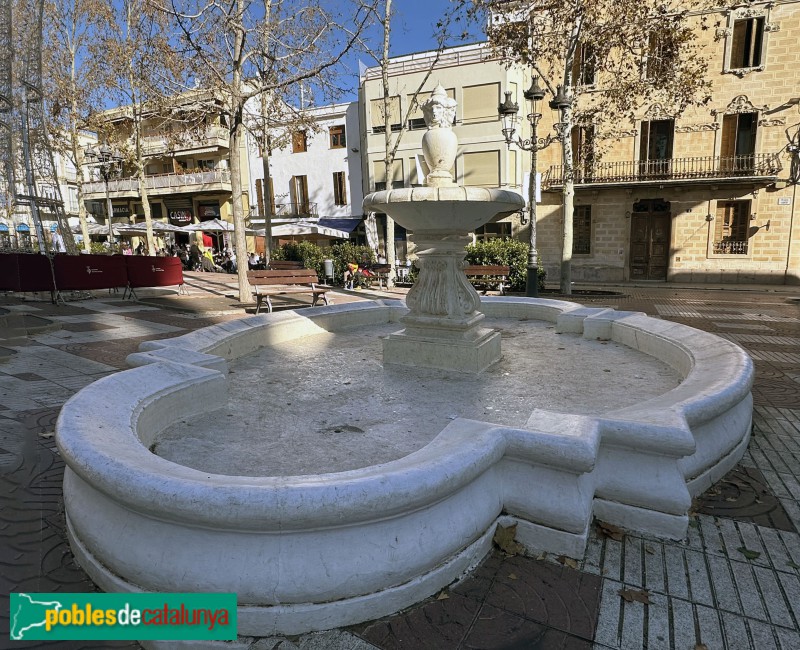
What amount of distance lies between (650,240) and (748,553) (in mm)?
22918

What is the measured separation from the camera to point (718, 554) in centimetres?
239

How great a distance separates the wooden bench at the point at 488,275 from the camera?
12.9 m

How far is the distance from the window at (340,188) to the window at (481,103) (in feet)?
28.6

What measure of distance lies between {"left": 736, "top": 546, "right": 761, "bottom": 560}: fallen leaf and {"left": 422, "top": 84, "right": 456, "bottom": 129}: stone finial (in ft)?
13.9

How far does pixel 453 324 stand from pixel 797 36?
23.1 metres

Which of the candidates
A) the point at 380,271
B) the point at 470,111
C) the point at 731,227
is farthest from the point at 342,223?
the point at 731,227

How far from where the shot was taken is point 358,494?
1.94 m

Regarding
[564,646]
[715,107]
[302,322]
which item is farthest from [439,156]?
[715,107]

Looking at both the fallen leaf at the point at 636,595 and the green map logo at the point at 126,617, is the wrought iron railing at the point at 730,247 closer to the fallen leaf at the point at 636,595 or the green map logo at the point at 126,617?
the fallen leaf at the point at 636,595

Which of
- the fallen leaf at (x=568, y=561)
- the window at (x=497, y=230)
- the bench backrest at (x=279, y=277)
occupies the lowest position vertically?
the fallen leaf at (x=568, y=561)

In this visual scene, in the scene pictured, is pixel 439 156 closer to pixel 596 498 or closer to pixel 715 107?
pixel 596 498

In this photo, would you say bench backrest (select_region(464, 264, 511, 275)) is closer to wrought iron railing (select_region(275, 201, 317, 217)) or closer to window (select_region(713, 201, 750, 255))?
window (select_region(713, 201, 750, 255))

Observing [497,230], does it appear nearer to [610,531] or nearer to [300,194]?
[300,194]

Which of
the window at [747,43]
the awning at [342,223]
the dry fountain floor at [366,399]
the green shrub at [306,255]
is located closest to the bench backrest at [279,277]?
the dry fountain floor at [366,399]
